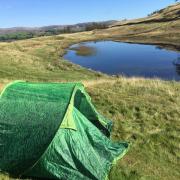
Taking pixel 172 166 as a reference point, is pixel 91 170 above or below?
above

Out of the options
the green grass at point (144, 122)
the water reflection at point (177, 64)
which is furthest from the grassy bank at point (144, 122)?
the water reflection at point (177, 64)

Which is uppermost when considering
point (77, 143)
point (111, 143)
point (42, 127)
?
point (42, 127)

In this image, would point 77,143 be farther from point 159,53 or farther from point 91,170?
point 159,53

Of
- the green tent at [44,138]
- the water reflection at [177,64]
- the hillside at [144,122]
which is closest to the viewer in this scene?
the green tent at [44,138]

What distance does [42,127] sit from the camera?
11.5 metres

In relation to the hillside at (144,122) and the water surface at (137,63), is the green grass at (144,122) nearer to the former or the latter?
the hillside at (144,122)

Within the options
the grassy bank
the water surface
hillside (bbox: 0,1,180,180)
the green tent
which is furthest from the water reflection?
the green tent

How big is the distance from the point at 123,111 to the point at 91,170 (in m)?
7.66

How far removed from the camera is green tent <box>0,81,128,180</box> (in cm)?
1156

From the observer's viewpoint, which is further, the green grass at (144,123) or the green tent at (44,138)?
the green grass at (144,123)

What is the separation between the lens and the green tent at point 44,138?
1156 centimetres

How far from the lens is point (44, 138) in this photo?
11.5m

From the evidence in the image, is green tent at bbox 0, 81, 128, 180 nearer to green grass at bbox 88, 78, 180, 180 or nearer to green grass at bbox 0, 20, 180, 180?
green grass at bbox 0, 20, 180, 180

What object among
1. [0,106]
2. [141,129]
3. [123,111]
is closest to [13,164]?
[0,106]
